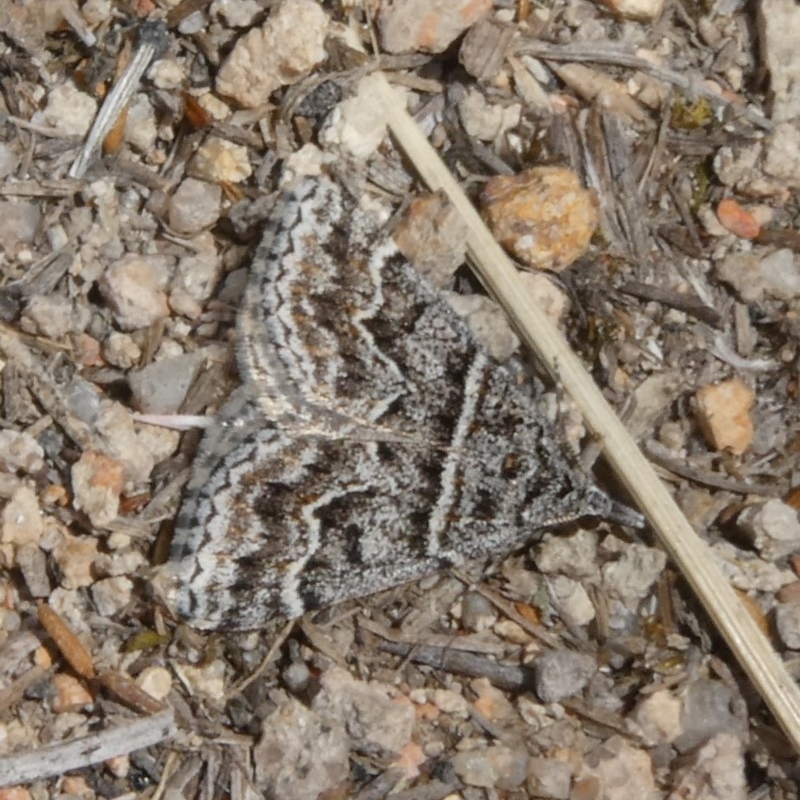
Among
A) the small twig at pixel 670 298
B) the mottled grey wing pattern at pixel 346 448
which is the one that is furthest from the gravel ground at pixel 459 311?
the mottled grey wing pattern at pixel 346 448

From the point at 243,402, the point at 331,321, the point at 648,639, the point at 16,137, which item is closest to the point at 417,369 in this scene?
the point at 331,321

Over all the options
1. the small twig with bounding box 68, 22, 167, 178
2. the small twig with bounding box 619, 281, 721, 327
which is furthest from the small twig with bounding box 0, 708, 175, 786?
the small twig with bounding box 619, 281, 721, 327

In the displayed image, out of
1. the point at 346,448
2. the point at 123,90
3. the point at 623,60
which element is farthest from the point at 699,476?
the point at 123,90

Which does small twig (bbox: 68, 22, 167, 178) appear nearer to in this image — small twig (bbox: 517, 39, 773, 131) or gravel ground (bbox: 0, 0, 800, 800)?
gravel ground (bbox: 0, 0, 800, 800)

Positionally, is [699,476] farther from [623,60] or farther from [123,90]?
[123,90]

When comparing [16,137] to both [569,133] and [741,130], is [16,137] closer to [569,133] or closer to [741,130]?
[569,133]

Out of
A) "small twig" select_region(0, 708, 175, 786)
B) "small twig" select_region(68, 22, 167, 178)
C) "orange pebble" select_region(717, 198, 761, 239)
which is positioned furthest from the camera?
"orange pebble" select_region(717, 198, 761, 239)
